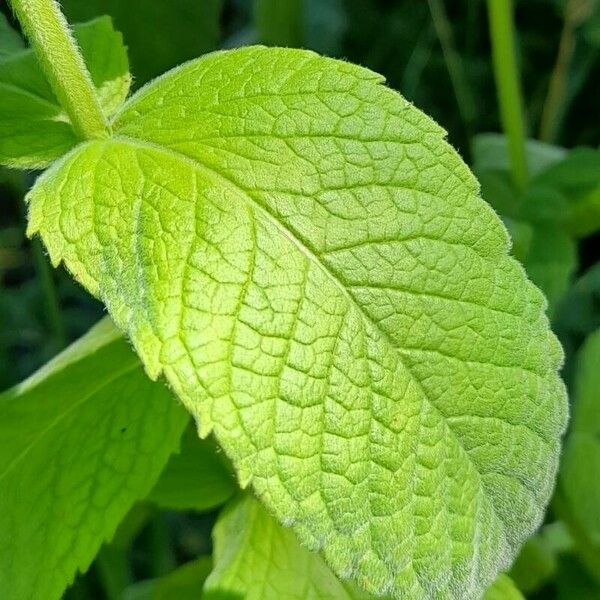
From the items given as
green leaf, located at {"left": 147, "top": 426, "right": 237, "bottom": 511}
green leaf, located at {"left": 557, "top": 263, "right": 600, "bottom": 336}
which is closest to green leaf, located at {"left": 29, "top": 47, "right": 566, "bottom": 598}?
green leaf, located at {"left": 147, "top": 426, "right": 237, "bottom": 511}

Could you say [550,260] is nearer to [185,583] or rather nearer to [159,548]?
[185,583]

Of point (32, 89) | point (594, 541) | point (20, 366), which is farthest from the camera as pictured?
point (20, 366)

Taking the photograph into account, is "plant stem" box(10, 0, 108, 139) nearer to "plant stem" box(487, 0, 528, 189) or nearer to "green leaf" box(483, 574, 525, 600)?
"green leaf" box(483, 574, 525, 600)

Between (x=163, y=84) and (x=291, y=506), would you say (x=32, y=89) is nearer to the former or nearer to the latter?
(x=163, y=84)

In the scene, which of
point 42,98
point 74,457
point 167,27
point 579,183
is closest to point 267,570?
point 74,457

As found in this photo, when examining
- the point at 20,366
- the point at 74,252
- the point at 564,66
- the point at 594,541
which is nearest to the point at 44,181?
the point at 74,252

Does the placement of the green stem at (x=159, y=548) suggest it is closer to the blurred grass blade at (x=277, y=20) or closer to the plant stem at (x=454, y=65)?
the blurred grass blade at (x=277, y=20)
